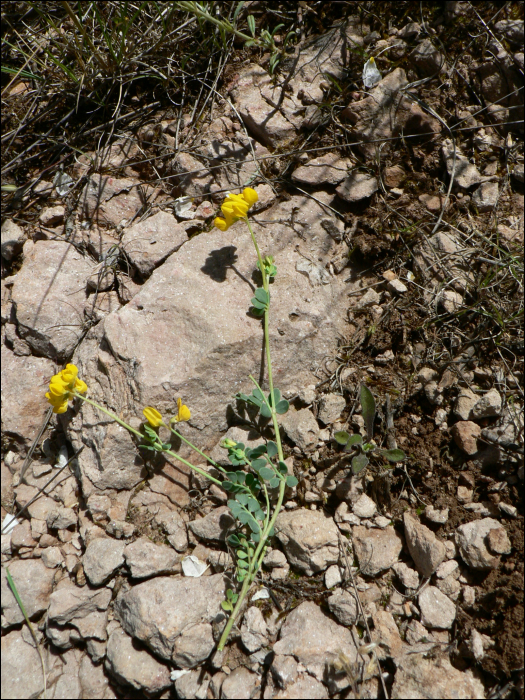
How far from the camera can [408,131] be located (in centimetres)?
276

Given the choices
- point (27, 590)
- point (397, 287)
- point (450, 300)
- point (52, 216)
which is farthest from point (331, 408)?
point (52, 216)

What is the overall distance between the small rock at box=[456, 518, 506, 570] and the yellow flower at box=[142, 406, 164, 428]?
154cm

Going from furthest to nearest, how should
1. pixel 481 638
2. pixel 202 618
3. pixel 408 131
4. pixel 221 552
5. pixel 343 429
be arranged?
pixel 408 131 < pixel 343 429 < pixel 221 552 < pixel 202 618 < pixel 481 638

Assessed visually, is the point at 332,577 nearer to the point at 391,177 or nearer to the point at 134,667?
the point at 134,667

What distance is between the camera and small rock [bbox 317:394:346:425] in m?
2.46

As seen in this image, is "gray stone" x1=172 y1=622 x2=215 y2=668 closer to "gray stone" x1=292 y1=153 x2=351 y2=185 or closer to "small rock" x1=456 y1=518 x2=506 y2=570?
"small rock" x1=456 y1=518 x2=506 y2=570

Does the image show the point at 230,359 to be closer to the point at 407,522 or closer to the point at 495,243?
the point at 407,522

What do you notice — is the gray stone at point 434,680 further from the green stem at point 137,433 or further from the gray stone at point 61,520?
the gray stone at point 61,520

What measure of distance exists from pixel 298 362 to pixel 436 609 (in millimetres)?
1328

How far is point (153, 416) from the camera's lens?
233 centimetres

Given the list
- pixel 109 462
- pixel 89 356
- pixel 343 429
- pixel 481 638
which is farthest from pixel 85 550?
pixel 481 638

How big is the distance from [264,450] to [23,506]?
1331 millimetres

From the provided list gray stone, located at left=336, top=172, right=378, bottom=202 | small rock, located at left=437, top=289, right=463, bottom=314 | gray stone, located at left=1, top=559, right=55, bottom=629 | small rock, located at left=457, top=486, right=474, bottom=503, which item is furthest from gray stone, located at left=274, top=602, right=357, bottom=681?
gray stone, located at left=336, top=172, right=378, bottom=202

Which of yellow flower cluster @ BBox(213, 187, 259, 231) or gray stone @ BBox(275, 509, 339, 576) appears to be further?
yellow flower cluster @ BBox(213, 187, 259, 231)
